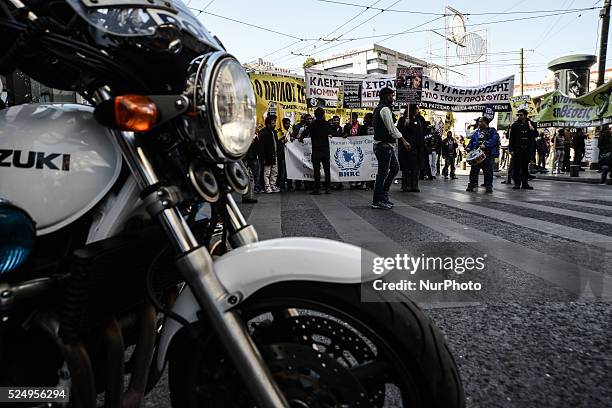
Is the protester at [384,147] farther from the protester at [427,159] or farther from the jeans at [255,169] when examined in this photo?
the protester at [427,159]

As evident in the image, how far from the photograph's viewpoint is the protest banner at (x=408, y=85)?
10.4m

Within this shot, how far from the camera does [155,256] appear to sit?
121 cm

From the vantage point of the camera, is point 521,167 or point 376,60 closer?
point 521,167

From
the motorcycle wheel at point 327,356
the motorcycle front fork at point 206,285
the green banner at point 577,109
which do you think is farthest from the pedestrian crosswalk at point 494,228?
the green banner at point 577,109

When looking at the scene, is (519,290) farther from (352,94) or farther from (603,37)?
(603,37)

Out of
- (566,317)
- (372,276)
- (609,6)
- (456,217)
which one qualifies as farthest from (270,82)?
(372,276)

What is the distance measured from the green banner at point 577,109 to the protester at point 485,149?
6285 millimetres

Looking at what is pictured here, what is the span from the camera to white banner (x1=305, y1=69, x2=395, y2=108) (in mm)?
12648

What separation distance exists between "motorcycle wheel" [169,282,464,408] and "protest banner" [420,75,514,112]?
13152mm

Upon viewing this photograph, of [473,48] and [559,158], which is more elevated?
[473,48]

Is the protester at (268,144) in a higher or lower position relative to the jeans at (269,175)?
higher

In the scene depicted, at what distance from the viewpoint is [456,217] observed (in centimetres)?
595

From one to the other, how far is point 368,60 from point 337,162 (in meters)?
63.8

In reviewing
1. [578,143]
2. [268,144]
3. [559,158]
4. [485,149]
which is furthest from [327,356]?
[578,143]
